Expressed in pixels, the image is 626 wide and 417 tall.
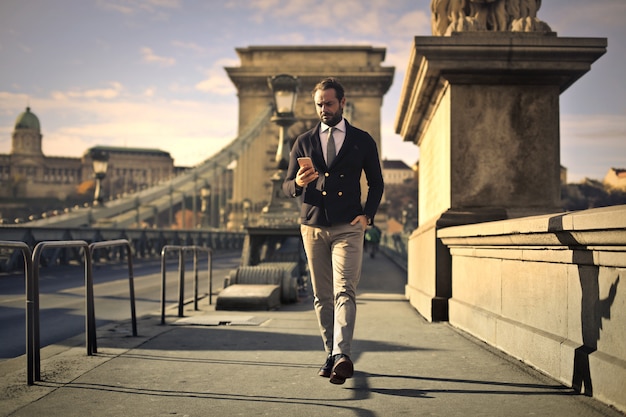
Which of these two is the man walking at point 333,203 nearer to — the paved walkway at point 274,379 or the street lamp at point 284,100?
the paved walkway at point 274,379

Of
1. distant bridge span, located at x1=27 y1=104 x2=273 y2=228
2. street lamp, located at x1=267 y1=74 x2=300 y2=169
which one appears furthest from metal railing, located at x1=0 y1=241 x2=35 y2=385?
distant bridge span, located at x1=27 y1=104 x2=273 y2=228

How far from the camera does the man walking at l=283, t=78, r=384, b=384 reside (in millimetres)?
4684

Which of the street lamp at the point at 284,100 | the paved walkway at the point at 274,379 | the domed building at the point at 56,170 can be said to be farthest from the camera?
the domed building at the point at 56,170

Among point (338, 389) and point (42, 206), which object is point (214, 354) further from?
point (42, 206)

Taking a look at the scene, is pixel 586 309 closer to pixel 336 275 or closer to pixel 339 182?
pixel 336 275

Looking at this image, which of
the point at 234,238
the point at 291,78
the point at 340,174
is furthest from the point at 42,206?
the point at 340,174

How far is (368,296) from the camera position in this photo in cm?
1188

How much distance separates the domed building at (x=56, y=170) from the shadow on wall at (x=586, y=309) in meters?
149

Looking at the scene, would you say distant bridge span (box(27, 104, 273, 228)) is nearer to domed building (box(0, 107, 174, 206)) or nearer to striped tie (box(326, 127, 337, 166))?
striped tie (box(326, 127, 337, 166))

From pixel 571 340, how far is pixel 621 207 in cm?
102

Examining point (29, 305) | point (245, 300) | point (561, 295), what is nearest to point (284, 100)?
point (245, 300)

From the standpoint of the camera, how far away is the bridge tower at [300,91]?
6429cm

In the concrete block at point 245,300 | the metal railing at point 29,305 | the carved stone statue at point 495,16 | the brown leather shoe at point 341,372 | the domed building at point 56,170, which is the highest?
the domed building at point 56,170

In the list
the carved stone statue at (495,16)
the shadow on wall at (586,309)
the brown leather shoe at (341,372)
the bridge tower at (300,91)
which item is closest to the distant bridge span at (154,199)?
the bridge tower at (300,91)
